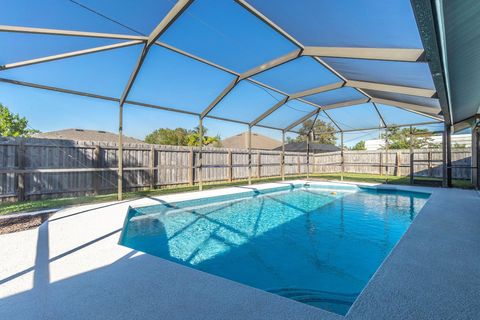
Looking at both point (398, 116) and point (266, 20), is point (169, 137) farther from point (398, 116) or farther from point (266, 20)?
point (266, 20)

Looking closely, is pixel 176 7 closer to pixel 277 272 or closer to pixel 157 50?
pixel 157 50

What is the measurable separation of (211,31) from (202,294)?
4.30 metres

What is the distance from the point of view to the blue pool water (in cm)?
266

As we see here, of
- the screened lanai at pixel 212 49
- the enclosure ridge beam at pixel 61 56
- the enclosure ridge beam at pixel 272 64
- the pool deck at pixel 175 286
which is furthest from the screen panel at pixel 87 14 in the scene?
the pool deck at pixel 175 286

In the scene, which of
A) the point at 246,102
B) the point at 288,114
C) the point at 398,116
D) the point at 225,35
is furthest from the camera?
the point at 288,114

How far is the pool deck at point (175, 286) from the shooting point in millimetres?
1577

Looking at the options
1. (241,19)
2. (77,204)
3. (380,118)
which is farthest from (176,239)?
(380,118)

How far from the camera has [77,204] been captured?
18.4ft

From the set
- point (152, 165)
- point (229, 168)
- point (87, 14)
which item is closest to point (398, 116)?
point (229, 168)

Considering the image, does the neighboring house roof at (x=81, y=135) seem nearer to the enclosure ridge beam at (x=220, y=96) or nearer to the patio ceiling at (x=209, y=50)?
the enclosure ridge beam at (x=220, y=96)

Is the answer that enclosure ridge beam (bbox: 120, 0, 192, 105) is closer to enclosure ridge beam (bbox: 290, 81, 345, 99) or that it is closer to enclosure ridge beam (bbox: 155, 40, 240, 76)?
enclosure ridge beam (bbox: 155, 40, 240, 76)

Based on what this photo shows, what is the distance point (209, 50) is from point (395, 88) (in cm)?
A: 483

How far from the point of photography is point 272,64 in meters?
5.62

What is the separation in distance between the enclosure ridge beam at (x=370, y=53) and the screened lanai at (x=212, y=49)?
0.7 inches
